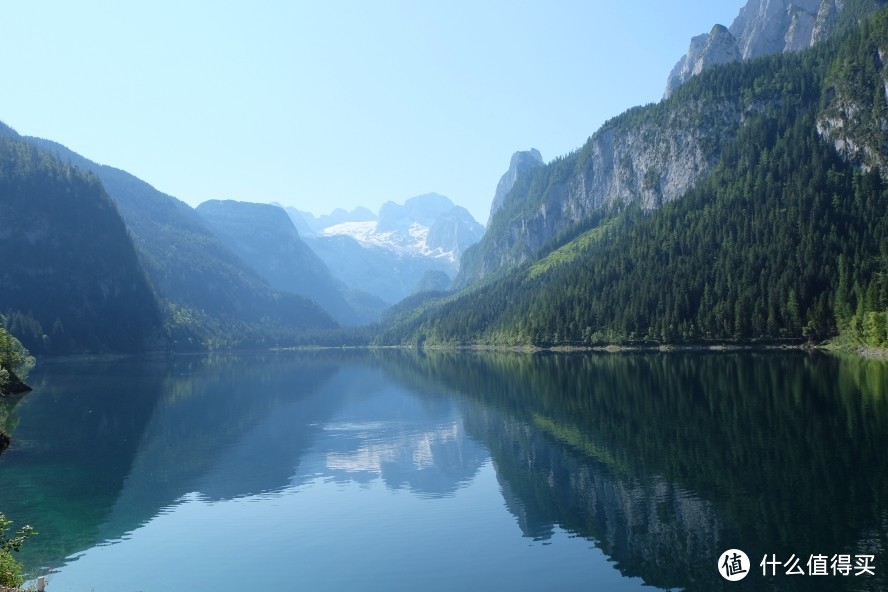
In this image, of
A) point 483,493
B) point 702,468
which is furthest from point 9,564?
point 702,468

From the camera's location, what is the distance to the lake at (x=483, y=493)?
30.1m

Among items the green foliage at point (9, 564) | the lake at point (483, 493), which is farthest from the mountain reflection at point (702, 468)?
the green foliage at point (9, 564)

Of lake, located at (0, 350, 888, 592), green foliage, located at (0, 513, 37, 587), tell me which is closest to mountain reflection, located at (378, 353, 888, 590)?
lake, located at (0, 350, 888, 592)

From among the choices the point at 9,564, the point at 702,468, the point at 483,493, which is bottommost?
the point at 483,493

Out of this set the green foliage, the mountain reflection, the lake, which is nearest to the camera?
the green foliage

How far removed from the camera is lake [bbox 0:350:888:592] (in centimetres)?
3008

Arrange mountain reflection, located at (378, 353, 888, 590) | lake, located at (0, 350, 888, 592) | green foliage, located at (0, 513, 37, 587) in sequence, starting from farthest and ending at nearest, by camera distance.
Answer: mountain reflection, located at (378, 353, 888, 590) → lake, located at (0, 350, 888, 592) → green foliage, located at (0, 513, 37, 587)

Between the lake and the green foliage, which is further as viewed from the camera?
the lake

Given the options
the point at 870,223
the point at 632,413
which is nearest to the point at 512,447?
the point at 632,413

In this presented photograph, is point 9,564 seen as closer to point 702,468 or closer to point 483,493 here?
point 483,493

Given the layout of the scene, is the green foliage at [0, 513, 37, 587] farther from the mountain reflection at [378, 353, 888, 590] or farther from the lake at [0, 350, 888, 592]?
the mountain reflection at [378, 353, 888, 590]

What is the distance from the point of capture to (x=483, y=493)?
46.2 metres

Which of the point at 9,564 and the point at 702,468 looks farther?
the point at 702,468

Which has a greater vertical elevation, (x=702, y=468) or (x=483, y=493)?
(x=702, y=468)
